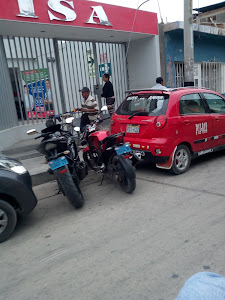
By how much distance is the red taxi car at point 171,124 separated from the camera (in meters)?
5.04

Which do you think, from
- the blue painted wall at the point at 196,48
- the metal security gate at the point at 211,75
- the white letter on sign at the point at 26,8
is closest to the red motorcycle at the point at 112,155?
the white letter on sign at the point at 26,8

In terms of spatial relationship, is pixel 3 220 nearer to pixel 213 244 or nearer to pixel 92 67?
pixel 213 244

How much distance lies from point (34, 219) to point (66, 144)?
1225 millimetres

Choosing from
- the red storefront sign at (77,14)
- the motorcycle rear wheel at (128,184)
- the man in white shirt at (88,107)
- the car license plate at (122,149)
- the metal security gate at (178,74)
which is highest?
the red storefront sign at (77,14)

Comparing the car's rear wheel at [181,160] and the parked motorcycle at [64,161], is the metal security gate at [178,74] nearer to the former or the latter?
the car's rear wheel at [181,160]

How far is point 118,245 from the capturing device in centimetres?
302

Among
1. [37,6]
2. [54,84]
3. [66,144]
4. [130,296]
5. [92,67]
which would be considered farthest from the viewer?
[92,67]

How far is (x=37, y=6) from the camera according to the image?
723 centimetres

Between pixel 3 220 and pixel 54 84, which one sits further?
pixel 54 84

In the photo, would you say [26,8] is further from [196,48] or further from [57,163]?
[196,48]

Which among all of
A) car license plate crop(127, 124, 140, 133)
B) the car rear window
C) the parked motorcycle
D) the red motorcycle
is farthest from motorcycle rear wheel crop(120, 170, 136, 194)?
the car rear window

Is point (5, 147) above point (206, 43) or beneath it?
beneath

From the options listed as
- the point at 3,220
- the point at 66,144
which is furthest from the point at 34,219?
the point at 66,144

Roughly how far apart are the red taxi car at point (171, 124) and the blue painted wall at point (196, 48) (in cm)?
619
